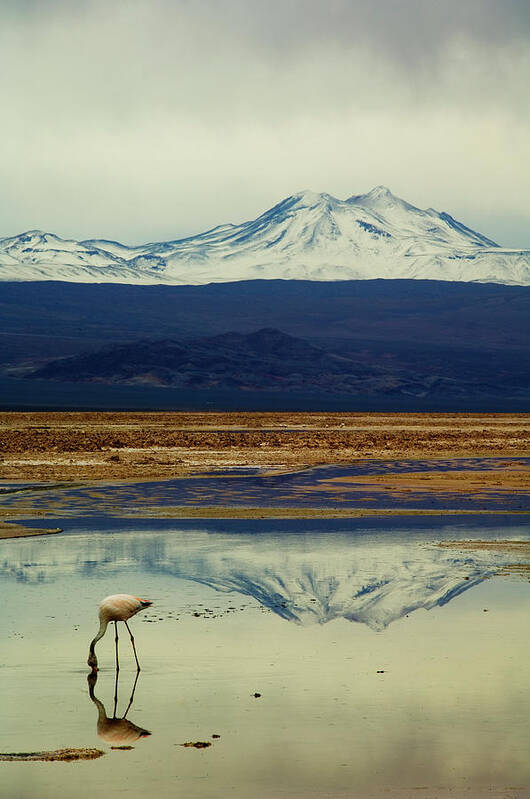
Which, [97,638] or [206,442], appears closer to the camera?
[97,638]

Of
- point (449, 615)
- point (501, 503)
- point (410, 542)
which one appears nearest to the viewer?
point (449, 615)

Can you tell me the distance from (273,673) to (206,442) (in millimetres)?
45550

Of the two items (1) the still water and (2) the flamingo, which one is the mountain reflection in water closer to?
(1) the still water

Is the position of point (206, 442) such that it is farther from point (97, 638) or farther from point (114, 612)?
point (97, 638)

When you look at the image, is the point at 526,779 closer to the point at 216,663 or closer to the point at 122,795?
the point at 122,795

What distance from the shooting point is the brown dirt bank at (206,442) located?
44297 mm

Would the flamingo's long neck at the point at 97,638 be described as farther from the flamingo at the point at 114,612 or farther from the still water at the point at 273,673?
the still water at the point at 273,673

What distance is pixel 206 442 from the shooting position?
194 ft

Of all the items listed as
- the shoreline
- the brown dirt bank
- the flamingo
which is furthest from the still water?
the brown dirt bank

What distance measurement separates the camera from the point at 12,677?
13.5 m

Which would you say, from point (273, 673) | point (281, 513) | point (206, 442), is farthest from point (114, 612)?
point (206, 442)

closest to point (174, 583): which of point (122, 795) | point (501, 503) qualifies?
point (122, 795)

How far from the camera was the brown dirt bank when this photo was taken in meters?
44.3

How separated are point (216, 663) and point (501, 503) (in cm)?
2003
